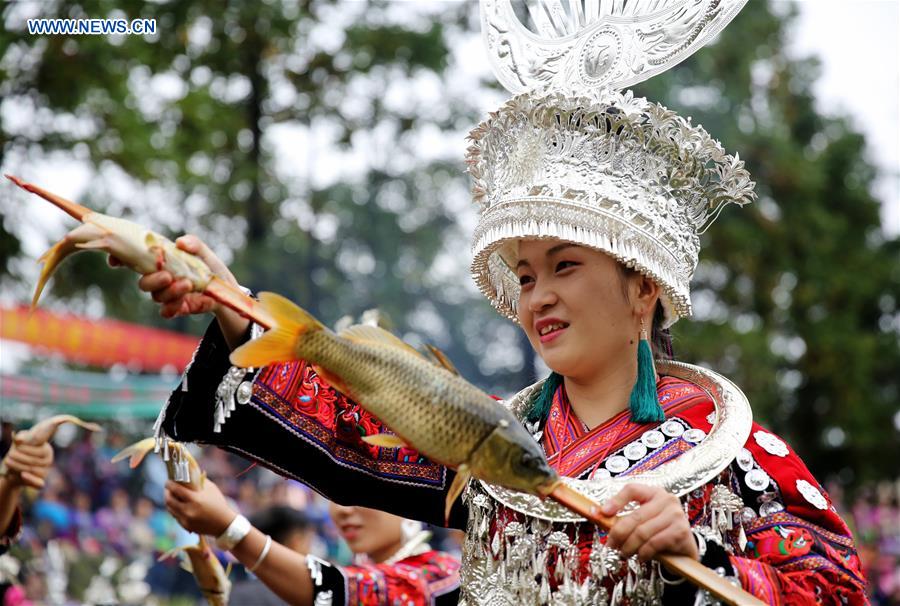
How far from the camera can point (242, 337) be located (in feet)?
7.80

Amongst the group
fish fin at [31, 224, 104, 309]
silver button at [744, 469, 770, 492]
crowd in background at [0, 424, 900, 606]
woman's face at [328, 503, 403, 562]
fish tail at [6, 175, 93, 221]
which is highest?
fish tail at [6, 175, 93, 221]

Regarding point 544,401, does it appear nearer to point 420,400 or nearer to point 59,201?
point 420,400

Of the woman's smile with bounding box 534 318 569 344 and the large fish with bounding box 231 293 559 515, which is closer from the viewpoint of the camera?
the large fish with bounding box 231 293 559 515

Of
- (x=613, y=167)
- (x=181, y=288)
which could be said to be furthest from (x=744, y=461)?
(x=181, y=288)

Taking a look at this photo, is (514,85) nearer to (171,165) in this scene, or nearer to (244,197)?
(171,165)

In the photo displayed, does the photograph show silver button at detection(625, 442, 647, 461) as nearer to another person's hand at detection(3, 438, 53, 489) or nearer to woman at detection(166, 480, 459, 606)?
woman at detection(166, 480, 459, 606)

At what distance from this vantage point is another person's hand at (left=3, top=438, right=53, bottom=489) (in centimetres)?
368

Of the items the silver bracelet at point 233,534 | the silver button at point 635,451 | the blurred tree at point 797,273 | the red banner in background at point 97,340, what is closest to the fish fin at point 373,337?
the silver button at point 635,451

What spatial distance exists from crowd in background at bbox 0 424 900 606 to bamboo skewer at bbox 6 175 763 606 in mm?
5483

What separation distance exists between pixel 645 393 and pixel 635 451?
16 centimetres

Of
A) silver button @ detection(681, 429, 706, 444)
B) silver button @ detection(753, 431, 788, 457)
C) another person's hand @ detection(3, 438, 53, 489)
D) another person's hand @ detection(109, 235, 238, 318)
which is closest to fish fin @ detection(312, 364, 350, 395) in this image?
another person's hand @ detection(109, 235, 238, 318)

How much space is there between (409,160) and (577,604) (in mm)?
16070

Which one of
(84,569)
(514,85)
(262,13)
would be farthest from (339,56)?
(514,85)

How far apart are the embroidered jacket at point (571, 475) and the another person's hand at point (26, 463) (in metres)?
1.44
